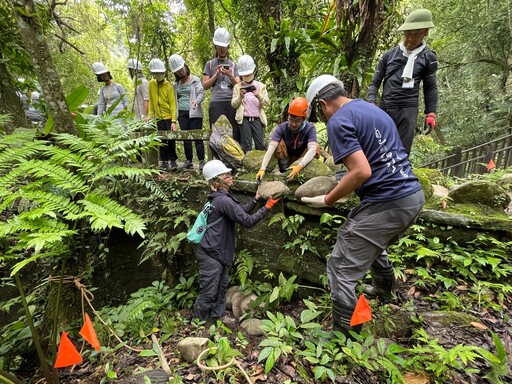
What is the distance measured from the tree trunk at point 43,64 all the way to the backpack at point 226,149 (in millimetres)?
1838

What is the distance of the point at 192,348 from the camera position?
102 inches

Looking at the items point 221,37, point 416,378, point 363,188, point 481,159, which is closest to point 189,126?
point 221,37

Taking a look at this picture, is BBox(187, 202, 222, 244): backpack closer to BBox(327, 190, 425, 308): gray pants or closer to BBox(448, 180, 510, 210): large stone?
BBox(327, 190, 425, 308): gray pants

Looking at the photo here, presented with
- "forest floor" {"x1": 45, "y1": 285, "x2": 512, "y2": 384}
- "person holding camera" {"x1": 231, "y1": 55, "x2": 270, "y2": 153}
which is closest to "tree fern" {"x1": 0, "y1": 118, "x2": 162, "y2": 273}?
"forest floor" {"x1": 45, "y1": 285, "x2": 512, "y2": 384}

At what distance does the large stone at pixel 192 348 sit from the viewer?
101 inches

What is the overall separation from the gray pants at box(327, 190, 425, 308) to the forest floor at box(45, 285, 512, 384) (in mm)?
631

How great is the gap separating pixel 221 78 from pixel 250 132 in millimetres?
1056

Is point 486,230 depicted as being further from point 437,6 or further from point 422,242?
point 437,6

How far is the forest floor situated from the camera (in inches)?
86.4

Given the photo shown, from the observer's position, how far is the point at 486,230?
303 cm

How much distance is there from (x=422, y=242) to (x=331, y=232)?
103cm

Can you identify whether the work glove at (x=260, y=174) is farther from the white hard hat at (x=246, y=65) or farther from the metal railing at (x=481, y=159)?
the metal railing at (x=481, y=159)

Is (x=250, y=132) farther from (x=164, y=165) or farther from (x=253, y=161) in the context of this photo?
(x=164, y=165)

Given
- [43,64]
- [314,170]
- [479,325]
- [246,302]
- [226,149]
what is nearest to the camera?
[479,325]
